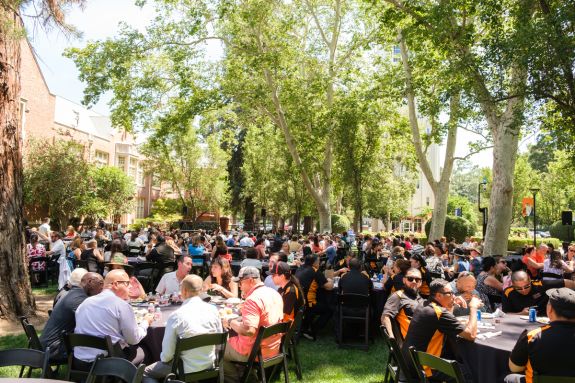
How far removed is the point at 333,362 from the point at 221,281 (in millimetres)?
2278

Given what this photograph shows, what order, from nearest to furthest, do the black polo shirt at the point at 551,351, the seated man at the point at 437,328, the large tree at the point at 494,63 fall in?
the black polo shirt at the point at 551,351
the seated man at the point at 437,328
the large tree at the point at 494,63

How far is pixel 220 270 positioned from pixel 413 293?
3.48m

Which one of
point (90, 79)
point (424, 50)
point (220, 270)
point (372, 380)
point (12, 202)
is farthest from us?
point (90, 79)

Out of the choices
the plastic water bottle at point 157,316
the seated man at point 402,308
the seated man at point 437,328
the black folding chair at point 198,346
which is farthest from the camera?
the plastic water bottle at point 157,316

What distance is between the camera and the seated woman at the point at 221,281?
834 centimetres

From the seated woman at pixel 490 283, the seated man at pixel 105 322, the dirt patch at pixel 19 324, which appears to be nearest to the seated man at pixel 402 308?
the seated man at pixel 105 322

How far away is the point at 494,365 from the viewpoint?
16.9 ft

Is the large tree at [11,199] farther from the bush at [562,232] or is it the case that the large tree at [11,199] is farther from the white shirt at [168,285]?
the bush at [562,232]

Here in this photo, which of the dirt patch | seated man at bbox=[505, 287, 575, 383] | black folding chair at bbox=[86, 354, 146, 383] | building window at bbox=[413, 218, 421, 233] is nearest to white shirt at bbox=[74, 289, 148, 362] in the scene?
black folding chair at bbox=[86, 354, 146, 383]

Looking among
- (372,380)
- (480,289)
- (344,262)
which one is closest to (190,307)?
(372,380)

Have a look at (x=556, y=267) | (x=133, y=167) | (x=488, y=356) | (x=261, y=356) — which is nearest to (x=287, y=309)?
(x=261, y=356)

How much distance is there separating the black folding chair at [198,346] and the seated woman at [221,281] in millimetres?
3002

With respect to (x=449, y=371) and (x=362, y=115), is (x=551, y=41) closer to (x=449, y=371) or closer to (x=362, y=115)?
(x=449, y=371)

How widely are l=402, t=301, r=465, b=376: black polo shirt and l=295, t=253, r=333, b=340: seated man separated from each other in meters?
3.98
